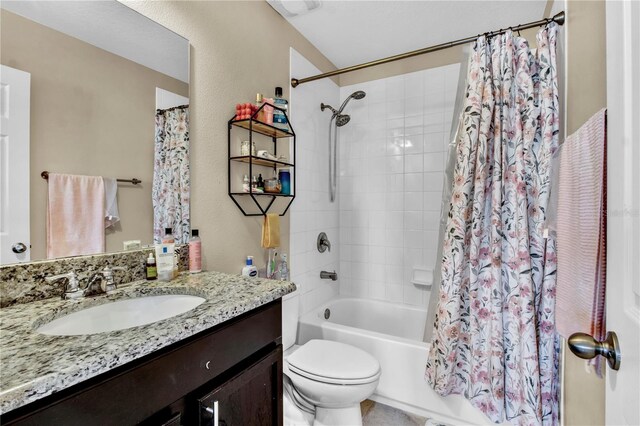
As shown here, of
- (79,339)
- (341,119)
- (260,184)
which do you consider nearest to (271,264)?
(260,184)

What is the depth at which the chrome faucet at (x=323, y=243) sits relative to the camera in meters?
2.36

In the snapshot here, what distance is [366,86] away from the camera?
2.58 metres

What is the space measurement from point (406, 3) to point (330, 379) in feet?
6.91

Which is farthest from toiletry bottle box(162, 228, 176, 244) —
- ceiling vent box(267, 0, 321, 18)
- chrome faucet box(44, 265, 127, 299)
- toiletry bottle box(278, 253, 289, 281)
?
ceiling vent box(267, 0, 321, 18)

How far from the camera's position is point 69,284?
908 mm

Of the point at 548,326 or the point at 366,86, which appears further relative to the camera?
the point at 366,86

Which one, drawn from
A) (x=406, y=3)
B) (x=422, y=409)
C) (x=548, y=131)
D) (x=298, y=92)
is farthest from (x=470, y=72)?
(x=422, y=409)

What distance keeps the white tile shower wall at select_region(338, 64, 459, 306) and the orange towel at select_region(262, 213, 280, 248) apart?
1.11 metres

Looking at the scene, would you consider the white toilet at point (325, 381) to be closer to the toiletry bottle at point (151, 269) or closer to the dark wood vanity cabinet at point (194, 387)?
the dark wood vanity cabinet at point (194, 387)

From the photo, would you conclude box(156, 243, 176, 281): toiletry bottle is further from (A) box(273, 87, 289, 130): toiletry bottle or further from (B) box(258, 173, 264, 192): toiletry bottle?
(A) box(273, 87, 289, 130): toiletry bottle

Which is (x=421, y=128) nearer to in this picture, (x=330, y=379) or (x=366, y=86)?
(x=366, y=86)

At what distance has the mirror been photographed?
836 mm

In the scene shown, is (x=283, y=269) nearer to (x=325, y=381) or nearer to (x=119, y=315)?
(x=325, y=381)

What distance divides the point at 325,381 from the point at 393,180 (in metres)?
1.65
